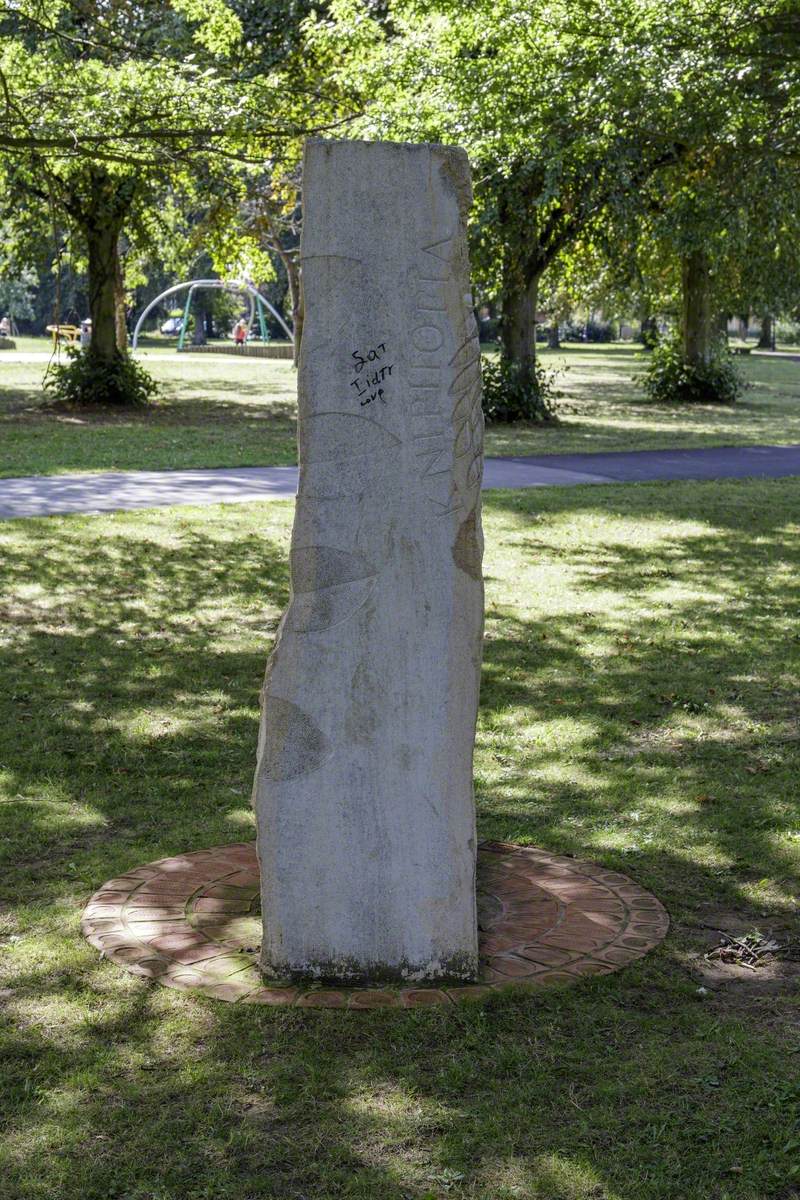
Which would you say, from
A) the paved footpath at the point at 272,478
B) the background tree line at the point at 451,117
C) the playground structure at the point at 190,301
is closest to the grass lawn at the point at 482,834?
the paved footpath at the point at 272,478

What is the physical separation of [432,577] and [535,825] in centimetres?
203

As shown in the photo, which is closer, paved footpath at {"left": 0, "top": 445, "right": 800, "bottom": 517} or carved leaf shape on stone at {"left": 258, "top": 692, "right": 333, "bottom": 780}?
carved leaf shape on stone at {"left": 258, "top": 692, "right": 333, "bottom": 780}

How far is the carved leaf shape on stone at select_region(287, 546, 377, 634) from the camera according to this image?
4.05m

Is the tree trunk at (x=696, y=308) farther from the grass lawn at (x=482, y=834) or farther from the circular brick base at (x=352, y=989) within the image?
the circular brick base at (x=352, y=989)

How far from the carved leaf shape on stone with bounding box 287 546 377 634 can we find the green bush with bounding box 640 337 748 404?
26.6 metres

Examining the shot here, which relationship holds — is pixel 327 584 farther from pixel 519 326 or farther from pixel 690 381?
pixel 690 381

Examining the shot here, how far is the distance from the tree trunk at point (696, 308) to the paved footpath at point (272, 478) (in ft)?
26.4

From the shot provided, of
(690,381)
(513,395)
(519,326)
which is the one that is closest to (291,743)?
(513,395)

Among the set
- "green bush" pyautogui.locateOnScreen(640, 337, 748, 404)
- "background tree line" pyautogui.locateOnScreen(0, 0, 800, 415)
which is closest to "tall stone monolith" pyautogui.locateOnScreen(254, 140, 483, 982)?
"background tree line" pyautogui.locateOnScreen(0, 0, 800, 415)

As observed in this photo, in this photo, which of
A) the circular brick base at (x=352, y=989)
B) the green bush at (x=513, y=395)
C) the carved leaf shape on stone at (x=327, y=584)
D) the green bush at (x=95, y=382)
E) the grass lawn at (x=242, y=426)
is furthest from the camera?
the green bush at (x=95, y=382)

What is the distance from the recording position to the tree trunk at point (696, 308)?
91.5 ft

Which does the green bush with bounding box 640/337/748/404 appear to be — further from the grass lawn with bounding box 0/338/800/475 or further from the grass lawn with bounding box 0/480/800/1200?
the grass lawn with bounding box 0/480/800/1200

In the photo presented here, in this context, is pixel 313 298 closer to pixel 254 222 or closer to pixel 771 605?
pixel 771 605

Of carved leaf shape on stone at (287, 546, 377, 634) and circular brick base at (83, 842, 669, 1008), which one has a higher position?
carved leaf shape on stone at (287, 546, 377, 634)
